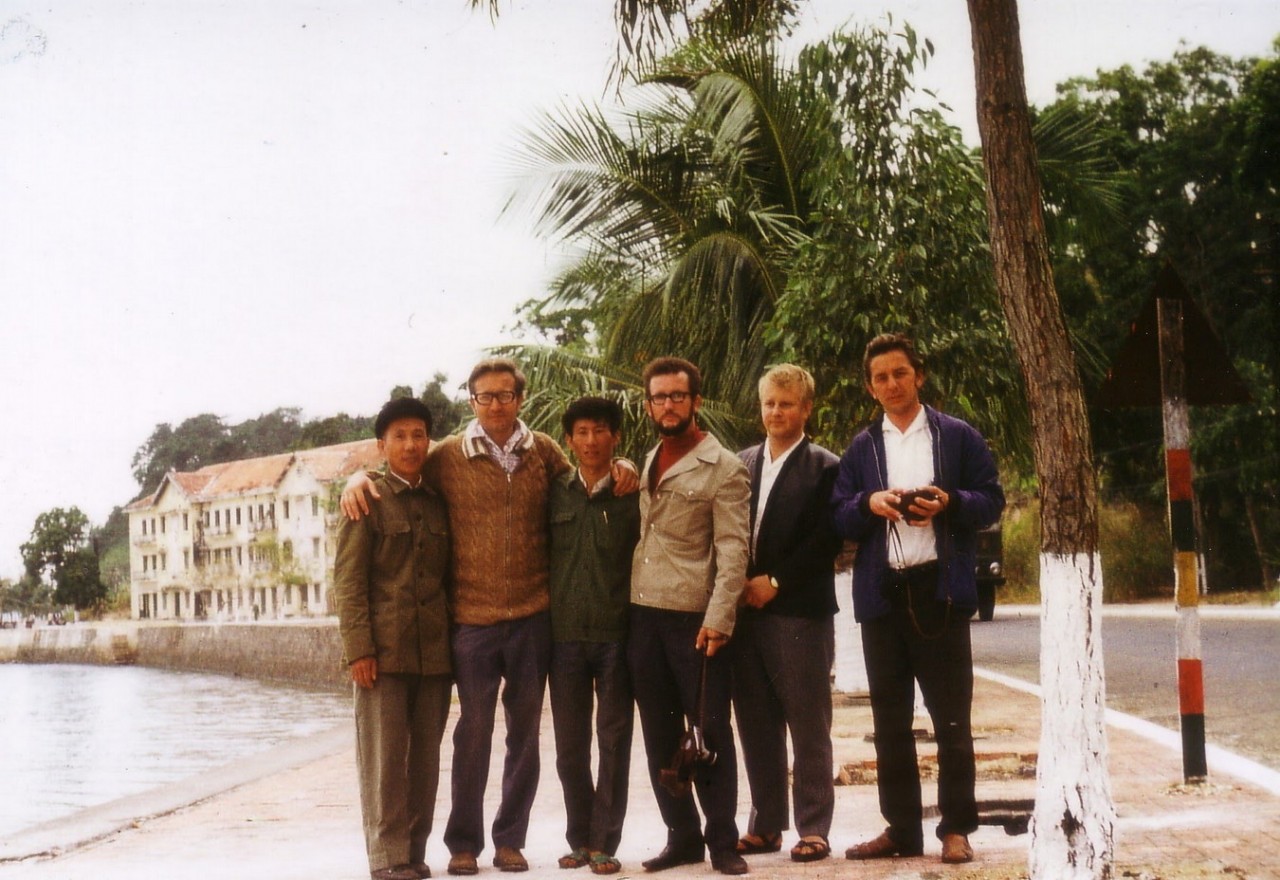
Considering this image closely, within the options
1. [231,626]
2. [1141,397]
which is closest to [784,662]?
[1141,397]

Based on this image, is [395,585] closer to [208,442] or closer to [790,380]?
[790,380]

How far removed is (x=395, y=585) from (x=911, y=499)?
2.11 metres

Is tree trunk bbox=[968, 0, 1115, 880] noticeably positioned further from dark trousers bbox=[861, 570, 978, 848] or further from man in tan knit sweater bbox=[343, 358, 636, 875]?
man in tan knit sweater bbox=[343, 358, 636, 875]

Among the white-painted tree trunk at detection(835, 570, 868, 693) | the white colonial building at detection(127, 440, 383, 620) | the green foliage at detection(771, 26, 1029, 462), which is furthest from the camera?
the white colonial building at detection(127, 440, 383, 620)

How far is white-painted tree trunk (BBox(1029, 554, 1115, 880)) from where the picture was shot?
5008 mm

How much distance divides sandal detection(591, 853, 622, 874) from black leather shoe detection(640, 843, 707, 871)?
0.12 meters

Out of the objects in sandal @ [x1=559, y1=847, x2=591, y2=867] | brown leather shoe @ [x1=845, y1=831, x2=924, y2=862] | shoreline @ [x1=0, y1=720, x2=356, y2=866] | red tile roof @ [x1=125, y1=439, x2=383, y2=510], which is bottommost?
shoreline @ [x1=0, y1=720, x2=356, y2=866]

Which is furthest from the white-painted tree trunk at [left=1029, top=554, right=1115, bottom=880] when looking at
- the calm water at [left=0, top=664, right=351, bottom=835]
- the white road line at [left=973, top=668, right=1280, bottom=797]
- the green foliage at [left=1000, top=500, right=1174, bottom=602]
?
the green foliage at [left=1000, top=500, right=1174, bottom=602]

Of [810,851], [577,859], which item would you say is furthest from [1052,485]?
[577,859]

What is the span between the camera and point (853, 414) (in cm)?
1050

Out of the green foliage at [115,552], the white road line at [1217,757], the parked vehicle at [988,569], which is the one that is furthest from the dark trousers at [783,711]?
the green foliage at [115,552]

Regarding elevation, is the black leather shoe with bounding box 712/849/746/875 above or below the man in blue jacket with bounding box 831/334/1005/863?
below

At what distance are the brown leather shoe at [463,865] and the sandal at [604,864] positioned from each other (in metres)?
0.49

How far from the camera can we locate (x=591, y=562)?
6.01 meters
